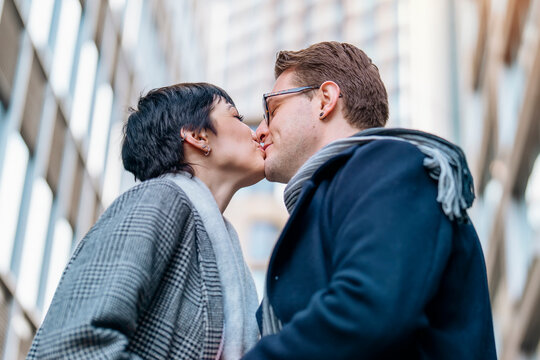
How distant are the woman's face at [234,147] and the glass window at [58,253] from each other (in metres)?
13.2

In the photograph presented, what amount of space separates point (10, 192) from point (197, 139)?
36.0 ft

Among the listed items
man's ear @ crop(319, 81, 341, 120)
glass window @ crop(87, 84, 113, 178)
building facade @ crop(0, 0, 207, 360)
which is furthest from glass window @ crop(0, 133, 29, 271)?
man's ear @ crop(319, 81, 341, 120)

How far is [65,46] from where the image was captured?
17781 mm

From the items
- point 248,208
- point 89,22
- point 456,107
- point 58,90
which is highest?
point 89,22

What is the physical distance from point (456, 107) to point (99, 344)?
66022 mm

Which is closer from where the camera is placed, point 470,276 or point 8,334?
point 470,276

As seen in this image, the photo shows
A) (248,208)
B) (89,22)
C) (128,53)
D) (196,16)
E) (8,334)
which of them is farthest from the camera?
(248,208)

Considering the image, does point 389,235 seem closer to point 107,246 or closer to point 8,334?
point 107,246

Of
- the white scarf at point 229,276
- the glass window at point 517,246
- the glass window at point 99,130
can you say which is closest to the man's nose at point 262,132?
the white scarf at point 229,276

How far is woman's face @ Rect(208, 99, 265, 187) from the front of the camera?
436cm

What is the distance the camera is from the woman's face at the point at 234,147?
4.36 m

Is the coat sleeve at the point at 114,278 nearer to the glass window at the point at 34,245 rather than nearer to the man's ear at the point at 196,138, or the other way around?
the man's ear at the point at 196,138

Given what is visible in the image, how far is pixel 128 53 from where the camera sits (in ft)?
80.5

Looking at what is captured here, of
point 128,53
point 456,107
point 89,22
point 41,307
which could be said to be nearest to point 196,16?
point 128,53
